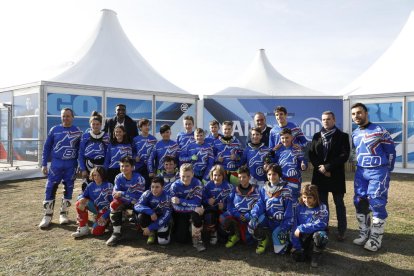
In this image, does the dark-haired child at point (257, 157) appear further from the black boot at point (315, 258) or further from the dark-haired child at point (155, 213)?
the black boot at point (315, 258)

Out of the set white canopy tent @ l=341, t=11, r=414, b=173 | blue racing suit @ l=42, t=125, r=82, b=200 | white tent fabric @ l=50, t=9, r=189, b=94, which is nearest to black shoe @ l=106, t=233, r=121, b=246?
blue racing suit @ l=42, t=125, r=82, b=200

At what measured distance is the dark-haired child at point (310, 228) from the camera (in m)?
3.64

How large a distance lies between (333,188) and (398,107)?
31.7 ft

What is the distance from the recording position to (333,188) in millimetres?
4520

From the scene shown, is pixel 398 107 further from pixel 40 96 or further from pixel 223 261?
pixel 40 96

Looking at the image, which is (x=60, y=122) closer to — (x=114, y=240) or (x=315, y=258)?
(x=114, y=240)

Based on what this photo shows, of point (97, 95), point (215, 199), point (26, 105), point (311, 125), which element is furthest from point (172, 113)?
point (215, 199)

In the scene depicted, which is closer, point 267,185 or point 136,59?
point 267,185

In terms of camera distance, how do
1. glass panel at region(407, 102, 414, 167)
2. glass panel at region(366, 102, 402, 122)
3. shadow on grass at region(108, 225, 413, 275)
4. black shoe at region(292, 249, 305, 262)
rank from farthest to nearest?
glass panel at region(366, 102, 402, 122) < glass panel at region(407, 102, 414, 167) < black shoe at region(292, 249, 305, 262) < shadow on grass at region(108, 225, 413, 275)

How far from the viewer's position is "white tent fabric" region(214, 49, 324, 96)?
16.6m

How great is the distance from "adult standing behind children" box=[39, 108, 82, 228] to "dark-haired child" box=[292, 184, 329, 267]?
12.0 feet

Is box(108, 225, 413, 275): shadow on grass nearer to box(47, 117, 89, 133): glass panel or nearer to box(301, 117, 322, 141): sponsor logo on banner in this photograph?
box(47, 117, 89, 133): glass panel

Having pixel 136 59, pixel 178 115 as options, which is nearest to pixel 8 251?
pixel 178 115

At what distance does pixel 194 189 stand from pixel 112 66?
10.6 m
